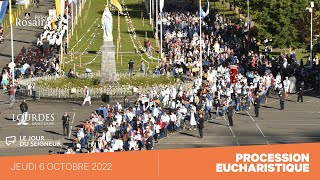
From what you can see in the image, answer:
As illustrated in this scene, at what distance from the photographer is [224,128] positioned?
187 feet

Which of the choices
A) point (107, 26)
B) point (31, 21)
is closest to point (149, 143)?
point (107, 26)

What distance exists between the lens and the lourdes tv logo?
100 meters

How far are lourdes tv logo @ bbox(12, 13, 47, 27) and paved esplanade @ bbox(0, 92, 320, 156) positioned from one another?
35.4 metres

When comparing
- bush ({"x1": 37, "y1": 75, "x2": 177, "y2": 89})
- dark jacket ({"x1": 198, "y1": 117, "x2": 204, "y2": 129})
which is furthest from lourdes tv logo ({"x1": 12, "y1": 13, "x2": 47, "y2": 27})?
dark jacket ({"x1": 198, "y1": 117, "x2": 204, "y2": 129})

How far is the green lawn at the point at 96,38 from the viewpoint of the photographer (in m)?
81.9

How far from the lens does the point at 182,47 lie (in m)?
82.8

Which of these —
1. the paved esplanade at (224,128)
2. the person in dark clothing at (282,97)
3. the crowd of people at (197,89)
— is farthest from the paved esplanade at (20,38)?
the person in dark clothing at (282,97)

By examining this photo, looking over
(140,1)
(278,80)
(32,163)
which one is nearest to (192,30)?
(278,80)

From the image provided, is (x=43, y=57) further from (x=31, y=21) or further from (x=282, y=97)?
(x=282, y=97)

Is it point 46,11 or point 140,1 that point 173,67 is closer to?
point 46,11

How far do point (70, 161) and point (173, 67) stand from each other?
35237 mm

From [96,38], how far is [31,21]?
10182 millimetres

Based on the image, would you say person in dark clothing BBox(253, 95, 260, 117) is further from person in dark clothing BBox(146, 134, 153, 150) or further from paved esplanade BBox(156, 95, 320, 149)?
person in dark clothing BBox(146, 134, 153, 150)

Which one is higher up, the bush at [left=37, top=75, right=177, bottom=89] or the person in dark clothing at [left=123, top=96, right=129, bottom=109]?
the bush at [left=37, top=75, right=177, bottom=89]
